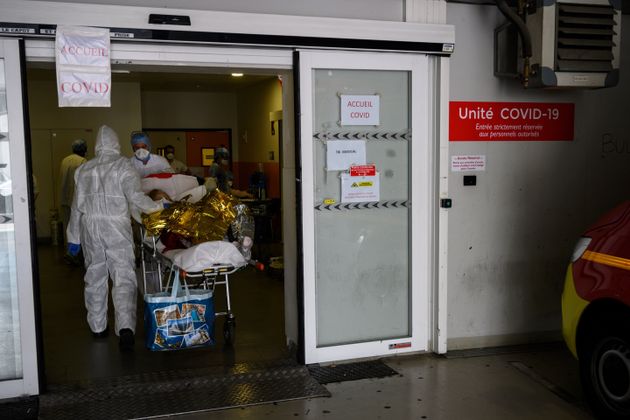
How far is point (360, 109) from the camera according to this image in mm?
4754

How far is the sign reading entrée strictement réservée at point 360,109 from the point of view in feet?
15.4

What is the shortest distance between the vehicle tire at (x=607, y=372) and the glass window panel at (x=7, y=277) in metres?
3.60

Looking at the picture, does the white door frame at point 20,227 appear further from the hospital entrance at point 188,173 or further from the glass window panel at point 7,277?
the hospital entrance at point 188,173

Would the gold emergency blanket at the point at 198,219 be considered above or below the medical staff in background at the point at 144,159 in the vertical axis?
below

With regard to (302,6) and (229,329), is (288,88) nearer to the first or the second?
(302,6)

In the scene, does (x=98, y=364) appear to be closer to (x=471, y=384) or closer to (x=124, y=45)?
(x=124, y=45)

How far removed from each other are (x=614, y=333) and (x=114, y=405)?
10.2 ft

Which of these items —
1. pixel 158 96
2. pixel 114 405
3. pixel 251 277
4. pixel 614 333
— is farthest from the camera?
pixel 158 96

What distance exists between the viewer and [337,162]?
471 centimetres

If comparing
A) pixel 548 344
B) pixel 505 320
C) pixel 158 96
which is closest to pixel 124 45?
pixel 505 320

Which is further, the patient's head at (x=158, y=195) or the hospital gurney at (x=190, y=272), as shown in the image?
the patient's head at (x=158, y=195)

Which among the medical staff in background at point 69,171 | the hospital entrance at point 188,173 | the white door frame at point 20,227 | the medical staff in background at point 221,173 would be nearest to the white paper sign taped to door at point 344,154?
the hospital entrance at point 188,173

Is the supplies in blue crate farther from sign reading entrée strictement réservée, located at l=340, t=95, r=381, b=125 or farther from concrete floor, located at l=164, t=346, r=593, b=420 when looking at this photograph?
sign reading entrée strictement réservée, located at l=340, t=95, r=381, b=125

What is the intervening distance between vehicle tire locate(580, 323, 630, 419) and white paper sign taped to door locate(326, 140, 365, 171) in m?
2.01
